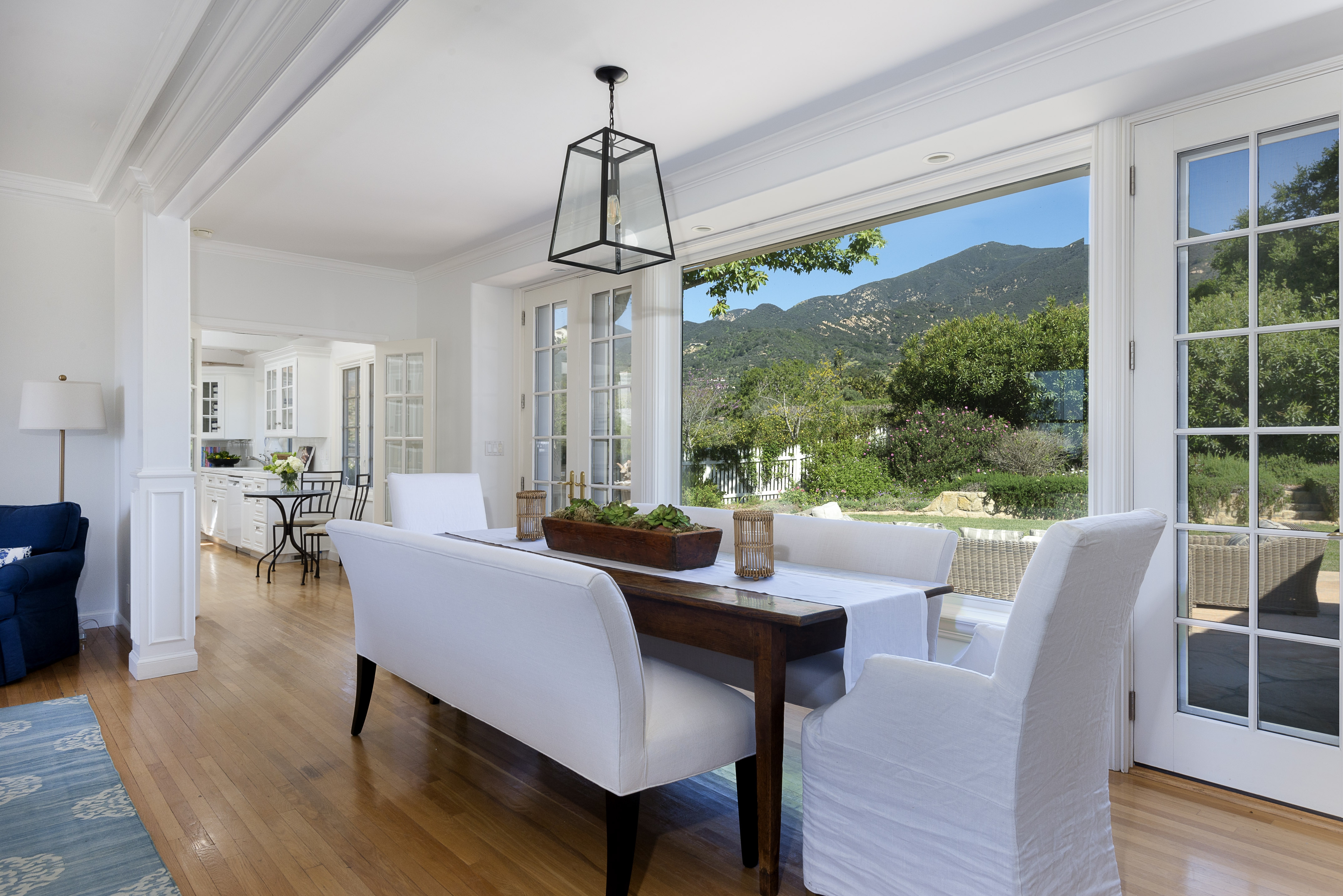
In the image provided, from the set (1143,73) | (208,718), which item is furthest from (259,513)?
(1143,73)

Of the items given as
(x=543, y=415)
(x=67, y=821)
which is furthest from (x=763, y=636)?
(x=543, y=415)

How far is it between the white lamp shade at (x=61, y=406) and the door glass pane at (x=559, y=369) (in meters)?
2.67

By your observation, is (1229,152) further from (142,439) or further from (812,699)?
(142,439)

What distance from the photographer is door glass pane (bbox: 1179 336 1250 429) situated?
2.57m

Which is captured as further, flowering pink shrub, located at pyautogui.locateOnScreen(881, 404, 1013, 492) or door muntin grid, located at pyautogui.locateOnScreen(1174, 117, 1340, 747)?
flowering pink shrub, located at pyautogui.locateOnScreen(881, 404, 1013, 492)

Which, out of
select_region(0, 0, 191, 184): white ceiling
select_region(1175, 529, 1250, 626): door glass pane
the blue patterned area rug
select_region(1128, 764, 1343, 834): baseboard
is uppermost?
select_region(0, 0, 191, 184): white ceiling

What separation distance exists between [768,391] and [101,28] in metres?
3.90

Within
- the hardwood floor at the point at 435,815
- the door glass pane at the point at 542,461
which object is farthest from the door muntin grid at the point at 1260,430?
the door glass pane at the point at 542,461

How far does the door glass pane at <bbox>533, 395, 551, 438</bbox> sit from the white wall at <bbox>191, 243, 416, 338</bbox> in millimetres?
1423

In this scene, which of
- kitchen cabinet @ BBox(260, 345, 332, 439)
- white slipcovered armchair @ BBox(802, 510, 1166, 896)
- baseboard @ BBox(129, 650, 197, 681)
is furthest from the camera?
kitchen cabinet @ BBox(260, 345, 332, 439)

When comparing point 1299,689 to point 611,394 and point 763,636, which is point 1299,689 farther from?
point 611,394

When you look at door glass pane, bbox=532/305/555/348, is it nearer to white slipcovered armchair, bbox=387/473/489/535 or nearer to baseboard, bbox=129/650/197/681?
white slipcovered armchair, bbox=387/473/489/535

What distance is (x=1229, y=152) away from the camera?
2.61 metres

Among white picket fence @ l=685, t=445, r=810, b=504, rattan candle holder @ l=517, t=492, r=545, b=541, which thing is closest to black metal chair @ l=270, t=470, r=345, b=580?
white picket fence @ l=685, t=445, r=810, b=504
